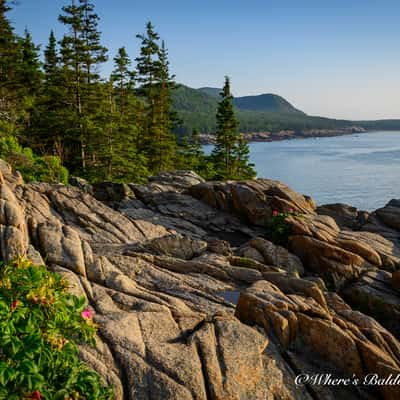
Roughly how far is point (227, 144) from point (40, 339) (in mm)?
41793

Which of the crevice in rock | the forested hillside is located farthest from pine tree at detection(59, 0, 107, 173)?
the crevice in rock

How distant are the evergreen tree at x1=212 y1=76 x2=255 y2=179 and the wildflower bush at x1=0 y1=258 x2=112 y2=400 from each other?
3767cm

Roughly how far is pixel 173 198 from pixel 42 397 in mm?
16473

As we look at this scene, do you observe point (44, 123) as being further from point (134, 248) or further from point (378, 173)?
point (378, 173)

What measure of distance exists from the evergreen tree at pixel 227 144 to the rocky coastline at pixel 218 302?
28.3 metres

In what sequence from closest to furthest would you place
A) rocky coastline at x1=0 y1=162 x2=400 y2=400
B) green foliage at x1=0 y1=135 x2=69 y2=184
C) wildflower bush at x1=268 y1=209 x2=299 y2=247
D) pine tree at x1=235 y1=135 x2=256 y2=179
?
rocky coastline at x1=0 y1=162 x2=400 y2=400
wildflower bush at x1=268 y1=209 x2=299 y2=247
green foliage at x1=0 y1=135 x2=69 y2=184
pine tree at x1=235 y1=135 x2=256 y2=179

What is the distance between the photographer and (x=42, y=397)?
4.55 meters

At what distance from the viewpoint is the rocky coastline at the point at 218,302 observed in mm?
6270

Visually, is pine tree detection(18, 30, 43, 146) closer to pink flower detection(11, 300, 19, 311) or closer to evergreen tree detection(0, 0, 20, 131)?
evergreen tree detection(0, 0, 20, 131)

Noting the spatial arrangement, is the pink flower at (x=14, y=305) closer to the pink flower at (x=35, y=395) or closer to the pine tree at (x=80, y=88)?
the pink flower at (x=35, y=395)

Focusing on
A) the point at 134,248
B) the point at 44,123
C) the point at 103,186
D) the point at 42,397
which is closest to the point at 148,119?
the point at 44,123

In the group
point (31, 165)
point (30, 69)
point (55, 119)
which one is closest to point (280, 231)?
point (31, 165)

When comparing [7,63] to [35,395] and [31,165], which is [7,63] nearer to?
[31,165]

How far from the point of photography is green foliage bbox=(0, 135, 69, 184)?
1967cm
